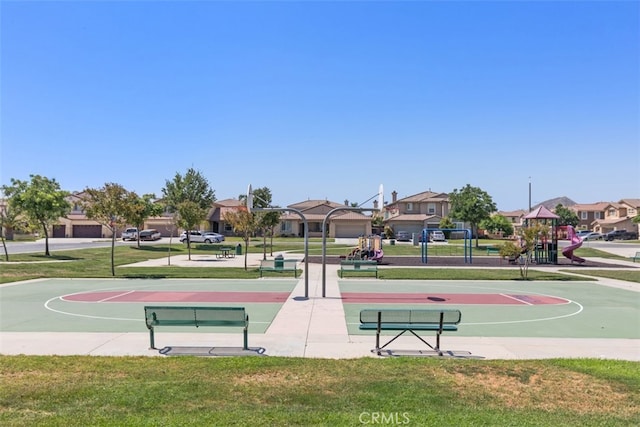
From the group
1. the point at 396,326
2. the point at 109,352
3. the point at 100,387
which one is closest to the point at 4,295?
the point at 109,352

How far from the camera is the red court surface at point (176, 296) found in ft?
51.6

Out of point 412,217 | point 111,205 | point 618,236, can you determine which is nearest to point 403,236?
point 412,217

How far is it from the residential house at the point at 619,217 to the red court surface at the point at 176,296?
94342 mm

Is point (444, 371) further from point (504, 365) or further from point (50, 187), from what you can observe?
point (50, 187)

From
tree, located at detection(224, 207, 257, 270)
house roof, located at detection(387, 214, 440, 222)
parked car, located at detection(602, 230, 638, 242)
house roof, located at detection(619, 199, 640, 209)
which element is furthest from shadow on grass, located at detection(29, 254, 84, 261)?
house roof, located at detection(619, 199, 640, 209)

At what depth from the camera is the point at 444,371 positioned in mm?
7559

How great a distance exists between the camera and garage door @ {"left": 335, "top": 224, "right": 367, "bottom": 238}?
74438 millimetres

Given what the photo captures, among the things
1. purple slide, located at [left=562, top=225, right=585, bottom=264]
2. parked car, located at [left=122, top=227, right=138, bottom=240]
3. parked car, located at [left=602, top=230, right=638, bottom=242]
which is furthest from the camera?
parked car, located at [left=602, top=230, right=638, bottom=242]

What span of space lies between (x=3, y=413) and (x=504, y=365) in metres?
7.44

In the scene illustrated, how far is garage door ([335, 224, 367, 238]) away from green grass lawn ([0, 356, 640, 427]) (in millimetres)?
66115

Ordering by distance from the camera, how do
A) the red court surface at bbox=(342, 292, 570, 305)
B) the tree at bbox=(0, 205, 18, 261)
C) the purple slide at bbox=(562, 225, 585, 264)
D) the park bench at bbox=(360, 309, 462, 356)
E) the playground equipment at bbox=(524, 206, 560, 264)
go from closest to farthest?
the park bench at bbox=(360, 309, 462, 356), the red court surface at bbox=(342, 292, 570, 305), the tree at bbox=(0, 205, 18, 261), the purple slide at bbox=(562, 225, 585, 264), the playground equipment at bbox=(524, 206, 560, 264)

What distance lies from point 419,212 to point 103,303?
7065 cm

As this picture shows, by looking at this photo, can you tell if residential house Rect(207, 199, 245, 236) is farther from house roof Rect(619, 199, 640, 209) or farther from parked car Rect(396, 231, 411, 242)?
house roof Rect(619, 199, 640, 209)

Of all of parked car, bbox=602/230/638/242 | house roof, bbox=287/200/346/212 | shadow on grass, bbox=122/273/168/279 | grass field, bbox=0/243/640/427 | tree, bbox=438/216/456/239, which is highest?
house roof, bbox=287/200/346/212
